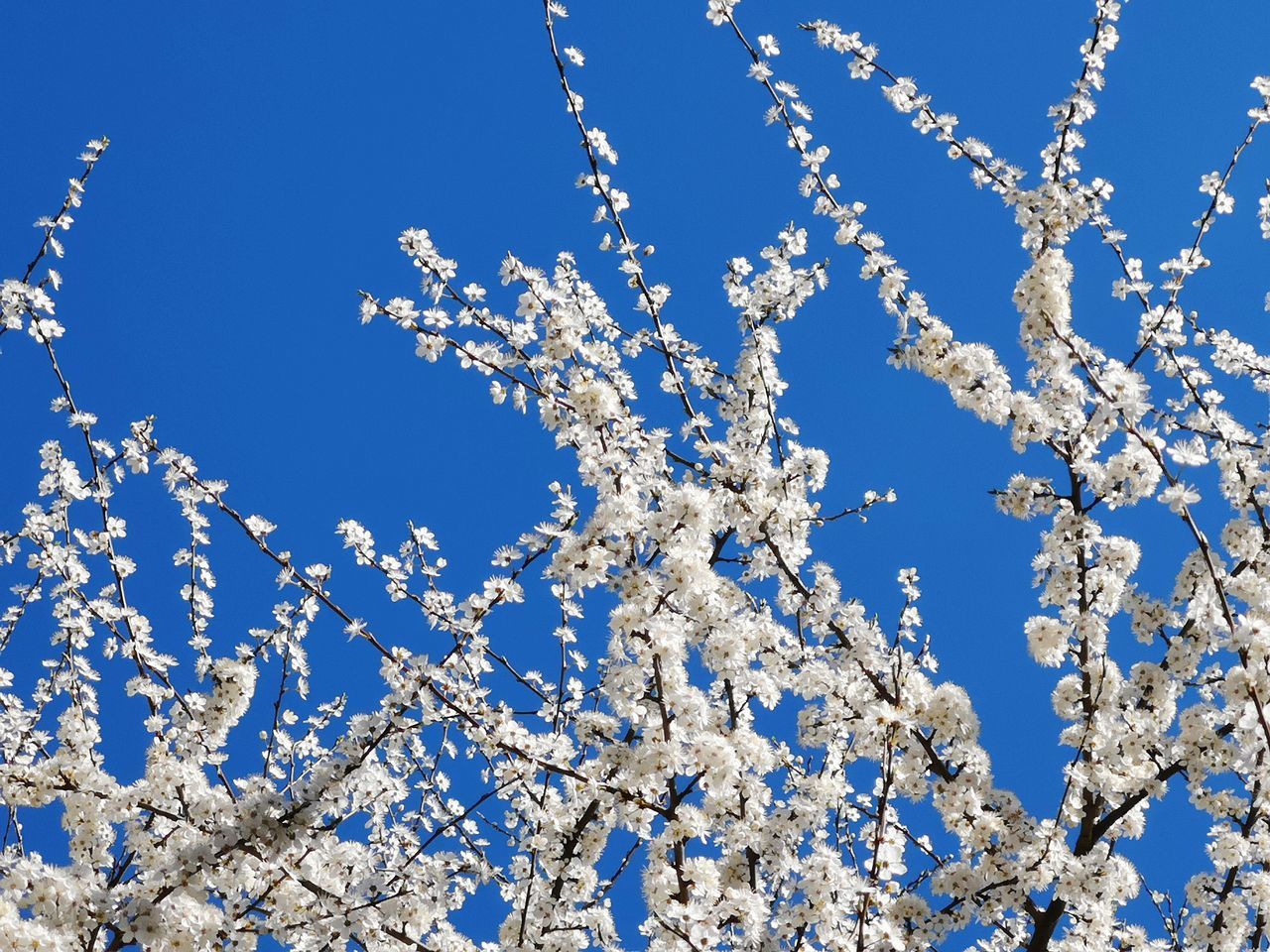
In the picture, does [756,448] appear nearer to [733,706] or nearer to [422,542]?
[733,706]

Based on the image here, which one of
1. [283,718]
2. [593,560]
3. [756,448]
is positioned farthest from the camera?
[283,718]

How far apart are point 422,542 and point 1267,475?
394cm

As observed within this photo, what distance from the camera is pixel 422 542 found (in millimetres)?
5672

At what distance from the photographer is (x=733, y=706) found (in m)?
5.37

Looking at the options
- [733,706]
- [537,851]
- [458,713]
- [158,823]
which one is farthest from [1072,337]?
[158,823]

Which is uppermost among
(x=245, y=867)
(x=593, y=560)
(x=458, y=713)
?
(x=593, y=560)

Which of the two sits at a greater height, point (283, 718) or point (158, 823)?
point (283, 718)

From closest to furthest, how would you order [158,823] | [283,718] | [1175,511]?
[1175,511]
[158,823]
[283,718]

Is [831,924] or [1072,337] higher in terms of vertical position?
[1072,337]

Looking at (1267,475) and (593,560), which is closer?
(593,560)

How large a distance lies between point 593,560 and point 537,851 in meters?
2.47

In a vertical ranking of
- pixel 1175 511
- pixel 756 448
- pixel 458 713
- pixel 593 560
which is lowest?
pixel 458 713

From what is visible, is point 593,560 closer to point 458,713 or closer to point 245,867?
point 458,713

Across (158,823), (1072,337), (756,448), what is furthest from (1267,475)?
(158,823)
